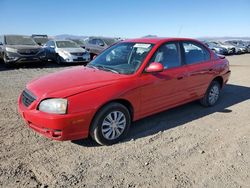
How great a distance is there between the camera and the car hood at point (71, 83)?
368cm

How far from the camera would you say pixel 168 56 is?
15.9ft

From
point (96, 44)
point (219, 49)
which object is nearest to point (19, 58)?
point (96, 44)

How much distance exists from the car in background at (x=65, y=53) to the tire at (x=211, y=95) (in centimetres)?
915

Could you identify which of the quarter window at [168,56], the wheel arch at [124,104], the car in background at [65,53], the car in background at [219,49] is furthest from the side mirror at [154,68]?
the car in background at [219,49]

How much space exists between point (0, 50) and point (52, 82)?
33.7ft

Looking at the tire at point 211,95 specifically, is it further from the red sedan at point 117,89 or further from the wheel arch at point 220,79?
the red sedan at point 117,89

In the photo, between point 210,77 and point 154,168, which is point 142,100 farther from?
point 210,77

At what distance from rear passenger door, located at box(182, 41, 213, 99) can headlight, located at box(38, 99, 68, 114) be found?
Answer: 108 inches

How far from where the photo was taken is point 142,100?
4324 millimetres

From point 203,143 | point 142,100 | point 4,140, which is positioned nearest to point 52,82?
point 4,140

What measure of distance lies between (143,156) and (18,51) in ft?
33.9

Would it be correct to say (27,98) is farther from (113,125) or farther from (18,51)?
(18,51)

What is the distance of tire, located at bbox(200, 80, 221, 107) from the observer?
235 inches

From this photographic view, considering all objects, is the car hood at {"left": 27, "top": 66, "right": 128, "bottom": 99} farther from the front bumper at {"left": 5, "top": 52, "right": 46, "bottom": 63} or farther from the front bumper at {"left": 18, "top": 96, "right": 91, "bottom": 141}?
the front bumper at {"left": 5, "top": 52, "right": 46, "bottom": 63}
